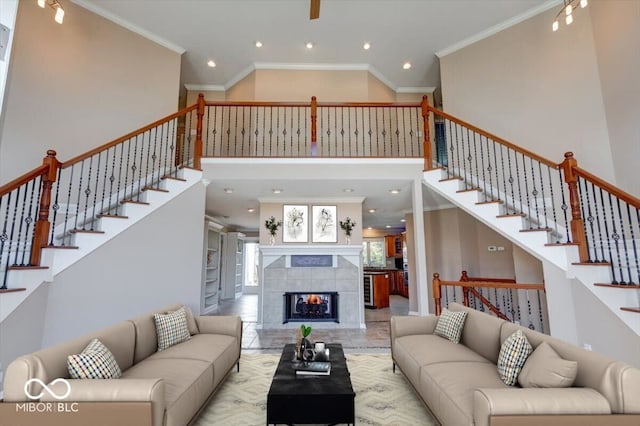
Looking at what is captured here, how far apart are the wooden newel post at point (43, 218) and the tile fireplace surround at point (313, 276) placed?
366 cm

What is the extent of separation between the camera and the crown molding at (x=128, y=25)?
5.10 m

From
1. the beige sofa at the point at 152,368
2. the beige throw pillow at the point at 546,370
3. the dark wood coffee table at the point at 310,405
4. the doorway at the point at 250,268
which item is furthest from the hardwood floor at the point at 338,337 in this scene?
the doorway at the point at 250,268

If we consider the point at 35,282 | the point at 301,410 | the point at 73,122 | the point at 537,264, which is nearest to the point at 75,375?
the point at 301,410

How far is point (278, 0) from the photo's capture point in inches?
206

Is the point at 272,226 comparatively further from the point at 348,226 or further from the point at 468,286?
the point at 468,286

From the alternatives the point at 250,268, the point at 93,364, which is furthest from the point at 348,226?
the point at 250,268

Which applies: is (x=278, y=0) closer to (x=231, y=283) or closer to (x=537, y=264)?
(x=537, y=264)

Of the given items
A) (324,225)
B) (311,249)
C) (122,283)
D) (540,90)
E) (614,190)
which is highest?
(540,90)

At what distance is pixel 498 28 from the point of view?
5.70 meters

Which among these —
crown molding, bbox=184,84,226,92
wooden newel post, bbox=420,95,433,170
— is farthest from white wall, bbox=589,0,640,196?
crown molding, bbox=184,84,226,92

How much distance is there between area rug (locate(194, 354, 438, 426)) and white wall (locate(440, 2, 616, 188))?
13.5 ft

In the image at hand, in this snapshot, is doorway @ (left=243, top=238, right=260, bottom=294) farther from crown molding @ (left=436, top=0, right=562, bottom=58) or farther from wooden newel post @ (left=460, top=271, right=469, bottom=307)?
crown molding @ (left=436, top=0, right=562, bottom=58)

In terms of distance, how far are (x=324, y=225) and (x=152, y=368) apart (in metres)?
4.72

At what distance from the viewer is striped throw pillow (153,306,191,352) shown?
3.06 metres
